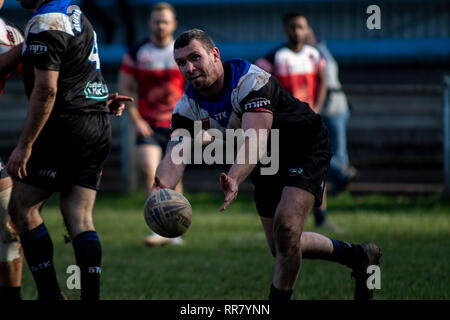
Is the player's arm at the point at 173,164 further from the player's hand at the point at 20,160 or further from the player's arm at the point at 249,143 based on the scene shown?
the player's hand at the point at 20,160

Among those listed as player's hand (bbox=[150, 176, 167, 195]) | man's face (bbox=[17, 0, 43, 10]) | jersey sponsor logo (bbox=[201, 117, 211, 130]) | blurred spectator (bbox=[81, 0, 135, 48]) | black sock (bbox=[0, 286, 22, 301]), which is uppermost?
blurred spectator (bbox=[81, 0, 135, 48])

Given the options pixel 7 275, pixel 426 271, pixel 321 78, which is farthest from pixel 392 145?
pixel 7 275

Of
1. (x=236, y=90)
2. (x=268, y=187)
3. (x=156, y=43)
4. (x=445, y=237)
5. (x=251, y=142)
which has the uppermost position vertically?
(x=156, y=43)

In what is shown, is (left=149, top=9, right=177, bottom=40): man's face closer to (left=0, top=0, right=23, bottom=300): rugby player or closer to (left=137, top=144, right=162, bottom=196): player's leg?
(left=137, top=144, right=162, bottom=196): player's leg

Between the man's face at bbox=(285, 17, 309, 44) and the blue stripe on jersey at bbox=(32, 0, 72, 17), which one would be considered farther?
the man's face at bbox=(285, 17, 309, 44)

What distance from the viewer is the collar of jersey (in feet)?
15.3

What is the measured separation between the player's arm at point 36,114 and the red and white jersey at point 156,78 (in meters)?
4.16

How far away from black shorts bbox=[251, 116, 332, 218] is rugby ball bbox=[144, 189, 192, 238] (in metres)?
0.94

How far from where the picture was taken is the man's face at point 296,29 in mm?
8992

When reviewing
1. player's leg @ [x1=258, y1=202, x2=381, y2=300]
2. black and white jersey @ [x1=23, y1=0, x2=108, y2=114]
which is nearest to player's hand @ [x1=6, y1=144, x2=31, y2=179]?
black and white jersey @ [x1=23, y1=0, x2=108, y2=114]

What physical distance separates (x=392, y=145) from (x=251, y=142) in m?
10.8

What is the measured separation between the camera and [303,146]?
5098mm

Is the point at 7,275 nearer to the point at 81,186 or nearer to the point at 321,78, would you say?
the point at 81,186

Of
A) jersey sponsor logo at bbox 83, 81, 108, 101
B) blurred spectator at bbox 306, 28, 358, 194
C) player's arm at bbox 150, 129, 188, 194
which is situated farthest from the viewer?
blurred spectator at bbox 306, 28, 358, 194
